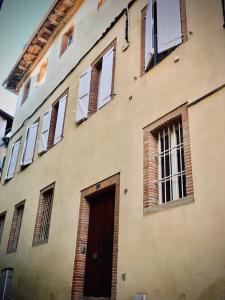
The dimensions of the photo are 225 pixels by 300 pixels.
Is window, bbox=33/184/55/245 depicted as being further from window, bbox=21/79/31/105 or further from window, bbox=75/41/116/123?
window, bbox=21/79/31/105

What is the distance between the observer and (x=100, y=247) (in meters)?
6.97

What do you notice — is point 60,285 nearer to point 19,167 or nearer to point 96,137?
point 96,137

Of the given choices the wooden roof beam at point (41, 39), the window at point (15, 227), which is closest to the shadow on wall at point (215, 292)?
the window at point (15, 227)

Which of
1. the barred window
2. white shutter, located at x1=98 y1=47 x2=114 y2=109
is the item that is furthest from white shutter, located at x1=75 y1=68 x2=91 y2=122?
the barred window

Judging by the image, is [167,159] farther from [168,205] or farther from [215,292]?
[215,292]

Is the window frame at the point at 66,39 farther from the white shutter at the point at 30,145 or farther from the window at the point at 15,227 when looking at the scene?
the window at the point at 15,227

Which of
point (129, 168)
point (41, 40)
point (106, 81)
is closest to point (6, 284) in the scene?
point (129, 168)

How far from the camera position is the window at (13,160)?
44.5ft

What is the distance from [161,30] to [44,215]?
618cm

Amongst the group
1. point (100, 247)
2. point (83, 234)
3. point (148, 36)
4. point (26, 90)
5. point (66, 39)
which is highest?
point (66, 39)

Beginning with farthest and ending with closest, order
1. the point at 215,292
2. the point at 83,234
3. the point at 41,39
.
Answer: the point at 41,39 < the point at 83,234 < the point at 215,292

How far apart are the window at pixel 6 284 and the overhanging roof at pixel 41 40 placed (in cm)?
961

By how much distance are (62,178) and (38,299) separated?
309cm

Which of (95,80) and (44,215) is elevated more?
(95,80)
